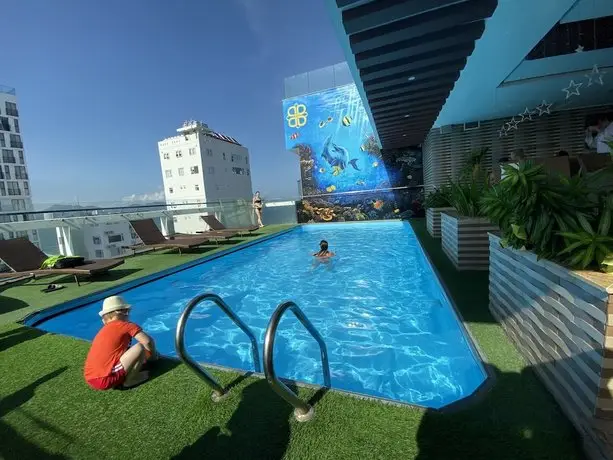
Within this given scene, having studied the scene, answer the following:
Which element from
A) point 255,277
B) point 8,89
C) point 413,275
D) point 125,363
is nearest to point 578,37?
point 413,275

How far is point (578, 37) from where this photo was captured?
5.92m

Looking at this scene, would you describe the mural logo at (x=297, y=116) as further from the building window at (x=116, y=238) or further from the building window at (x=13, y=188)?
the building window at (x=13, y=188)

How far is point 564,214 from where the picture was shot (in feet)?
6.63

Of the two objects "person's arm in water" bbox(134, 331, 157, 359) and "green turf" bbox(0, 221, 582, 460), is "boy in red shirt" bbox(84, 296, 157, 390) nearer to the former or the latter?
"person's arm in water" bbox(134, 331, 157, 359)

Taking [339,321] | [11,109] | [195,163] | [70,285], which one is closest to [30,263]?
[70,285]

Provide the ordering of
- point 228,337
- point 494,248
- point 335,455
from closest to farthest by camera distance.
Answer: point 335,455
point 494,248
point 228,337

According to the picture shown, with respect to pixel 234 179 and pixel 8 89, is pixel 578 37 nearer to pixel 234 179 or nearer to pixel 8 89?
pixel 234 179

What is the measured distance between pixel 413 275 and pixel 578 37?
5599 mm

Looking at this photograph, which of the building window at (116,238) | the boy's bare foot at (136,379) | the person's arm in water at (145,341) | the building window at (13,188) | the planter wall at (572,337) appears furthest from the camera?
the building window at (13,188)

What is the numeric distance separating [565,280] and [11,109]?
66463 millimetres

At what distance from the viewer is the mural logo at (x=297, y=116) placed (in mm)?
19250

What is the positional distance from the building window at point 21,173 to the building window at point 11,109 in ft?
25.6

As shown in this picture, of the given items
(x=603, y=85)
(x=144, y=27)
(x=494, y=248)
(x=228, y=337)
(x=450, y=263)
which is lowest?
(x=228, y=337)

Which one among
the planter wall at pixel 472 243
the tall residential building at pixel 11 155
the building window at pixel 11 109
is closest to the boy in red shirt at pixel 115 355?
the planter wall at pixel 472 243
